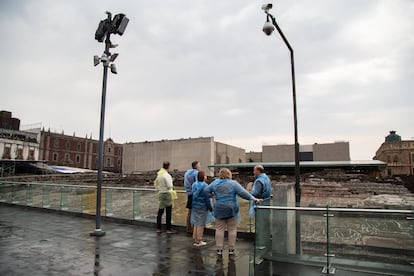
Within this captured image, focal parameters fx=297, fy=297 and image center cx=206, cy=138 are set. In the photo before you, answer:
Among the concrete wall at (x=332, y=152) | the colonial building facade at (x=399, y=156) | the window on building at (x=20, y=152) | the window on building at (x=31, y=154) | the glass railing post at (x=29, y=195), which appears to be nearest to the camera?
the glass railing post at (x=29, y=195)

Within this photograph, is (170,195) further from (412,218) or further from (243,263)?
(412,218)

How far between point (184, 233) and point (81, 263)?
10.2 feet

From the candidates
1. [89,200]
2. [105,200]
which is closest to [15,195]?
[89,200]

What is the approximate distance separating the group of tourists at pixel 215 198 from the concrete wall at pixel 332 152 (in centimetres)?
6431

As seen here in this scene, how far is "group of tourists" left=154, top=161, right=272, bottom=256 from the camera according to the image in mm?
5797

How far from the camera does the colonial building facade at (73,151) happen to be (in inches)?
2776

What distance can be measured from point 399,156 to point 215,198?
101243 millimetres

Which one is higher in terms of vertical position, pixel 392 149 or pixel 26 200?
pixel 392 149

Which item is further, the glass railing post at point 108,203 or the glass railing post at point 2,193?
the glass railing post at point 2,193

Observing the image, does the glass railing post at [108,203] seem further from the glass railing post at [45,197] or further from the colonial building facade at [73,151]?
the colonial building facade at [73,151]

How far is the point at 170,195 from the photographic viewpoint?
26.6 feet

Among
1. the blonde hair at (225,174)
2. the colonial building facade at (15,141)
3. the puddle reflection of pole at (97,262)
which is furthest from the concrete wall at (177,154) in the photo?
the blonde hair at (225,174)

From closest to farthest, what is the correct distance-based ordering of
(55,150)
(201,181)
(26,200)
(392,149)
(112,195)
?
(201,181) < (112,195) < (26,200) < (55,150) < (392,149)

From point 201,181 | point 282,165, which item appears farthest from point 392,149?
point 201,181
